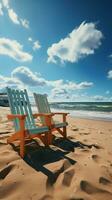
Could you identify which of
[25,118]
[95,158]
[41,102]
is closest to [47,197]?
[95,158]

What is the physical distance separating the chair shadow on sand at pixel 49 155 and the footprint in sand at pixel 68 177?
0.12m

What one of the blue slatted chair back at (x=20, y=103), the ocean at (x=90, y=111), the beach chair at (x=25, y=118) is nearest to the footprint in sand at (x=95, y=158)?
the beach chair at (x=25, y=118)

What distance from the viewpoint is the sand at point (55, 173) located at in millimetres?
2160

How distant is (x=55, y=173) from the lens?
2.67 meters

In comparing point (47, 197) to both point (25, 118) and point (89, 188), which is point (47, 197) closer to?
point (89, 188)

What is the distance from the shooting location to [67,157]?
340 centimetres

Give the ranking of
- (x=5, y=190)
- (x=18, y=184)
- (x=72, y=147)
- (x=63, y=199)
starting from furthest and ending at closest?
(x=72, y=147)
(x=18, y=184)
(x=5, y=190)
(x=63, y=199)

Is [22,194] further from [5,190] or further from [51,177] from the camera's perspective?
[51,177]

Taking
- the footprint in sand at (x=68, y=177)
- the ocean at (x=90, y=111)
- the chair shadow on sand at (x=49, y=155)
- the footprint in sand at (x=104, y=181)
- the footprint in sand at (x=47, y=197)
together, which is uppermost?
the ocean at (x=90, y=111)

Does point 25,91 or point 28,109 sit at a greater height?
point 25,91

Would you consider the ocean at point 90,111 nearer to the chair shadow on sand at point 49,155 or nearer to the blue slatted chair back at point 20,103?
the chair shadow on sand at point 49,155

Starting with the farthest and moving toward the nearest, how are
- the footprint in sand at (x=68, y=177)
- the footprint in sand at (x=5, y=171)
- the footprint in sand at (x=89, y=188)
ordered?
the footprint in sand at (x=5, y=171) → the footprint in sand at (x=68, y=177) → the footprint in sand at (x=89, y=188)

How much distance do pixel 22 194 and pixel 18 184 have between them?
227mm

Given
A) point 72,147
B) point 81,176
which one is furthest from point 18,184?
point 72,147
